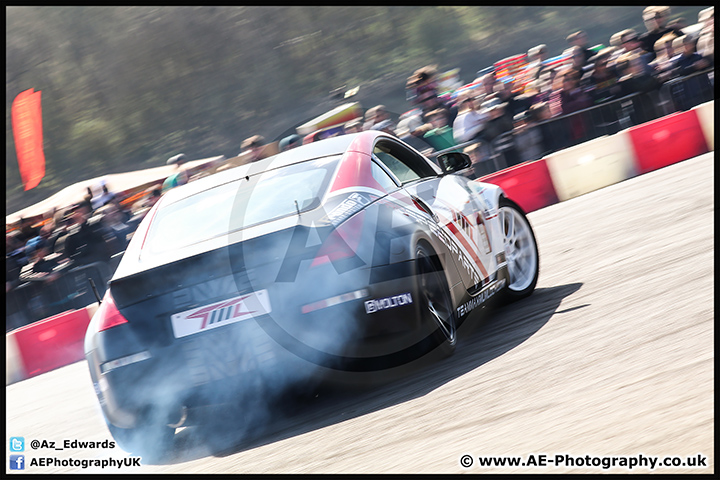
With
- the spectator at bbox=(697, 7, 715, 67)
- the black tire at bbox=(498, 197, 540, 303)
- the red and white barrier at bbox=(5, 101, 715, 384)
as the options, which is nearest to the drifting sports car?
the black tire at bbox=(498, 197, 540, 303)

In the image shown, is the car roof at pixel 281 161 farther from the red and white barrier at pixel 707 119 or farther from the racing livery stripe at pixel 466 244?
the red and white barrier at pixel 707 119

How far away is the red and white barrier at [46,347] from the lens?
34.7 ft

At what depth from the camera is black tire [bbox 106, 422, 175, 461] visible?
4496 mm

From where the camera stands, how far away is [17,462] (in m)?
5.07

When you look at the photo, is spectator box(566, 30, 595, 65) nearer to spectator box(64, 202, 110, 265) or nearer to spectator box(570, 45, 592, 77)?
spectator box(570, 45, 592, 77)

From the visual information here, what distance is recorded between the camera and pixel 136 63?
133ft

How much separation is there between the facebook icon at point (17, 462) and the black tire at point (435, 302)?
2394 millimetres

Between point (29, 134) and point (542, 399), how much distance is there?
1585 centimetres

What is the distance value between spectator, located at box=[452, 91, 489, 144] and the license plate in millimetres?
8555

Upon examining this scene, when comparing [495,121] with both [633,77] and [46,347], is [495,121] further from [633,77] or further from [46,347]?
[46,347]

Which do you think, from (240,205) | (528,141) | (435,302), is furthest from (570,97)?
(240,205)

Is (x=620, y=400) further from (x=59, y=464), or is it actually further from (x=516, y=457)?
(x=59, y=464)

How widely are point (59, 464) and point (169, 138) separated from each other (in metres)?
34.9

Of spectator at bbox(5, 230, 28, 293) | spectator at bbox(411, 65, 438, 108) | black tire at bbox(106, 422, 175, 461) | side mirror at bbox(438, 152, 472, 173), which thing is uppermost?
side mirror at bbox(438, 152, 472, 173)
